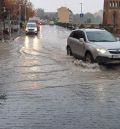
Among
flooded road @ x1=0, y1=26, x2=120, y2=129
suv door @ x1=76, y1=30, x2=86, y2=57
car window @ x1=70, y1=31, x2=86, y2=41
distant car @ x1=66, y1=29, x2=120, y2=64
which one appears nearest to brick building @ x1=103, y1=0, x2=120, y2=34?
car window @ x1=70, y1=31, x2=86, y2=41

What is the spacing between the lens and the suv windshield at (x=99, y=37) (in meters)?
22.7

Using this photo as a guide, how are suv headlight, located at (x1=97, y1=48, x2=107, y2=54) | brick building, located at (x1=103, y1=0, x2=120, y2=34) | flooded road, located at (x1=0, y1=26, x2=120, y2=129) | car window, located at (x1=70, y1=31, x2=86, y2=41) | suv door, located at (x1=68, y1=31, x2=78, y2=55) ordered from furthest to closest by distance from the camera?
brick building, located at (x1=103, y1=0, x2=120, y2=34)
suv door, located at (x1=68, y1=31, x2=78, y2=55)
car window, located at (x1=70, y1=31, x2=86, y2=41)
suv headlight, located at (x1=97, y1=48, x2=107, y2=54)
flooded road, located at (x1=0, y1=26, x2=120, y2=129)

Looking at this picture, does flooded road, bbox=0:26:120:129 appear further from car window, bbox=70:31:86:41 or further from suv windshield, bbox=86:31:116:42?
car window, bbox=70:31:86:41

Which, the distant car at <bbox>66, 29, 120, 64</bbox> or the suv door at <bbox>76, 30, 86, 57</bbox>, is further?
the suv door at <bbox>76, 30, 86, 57</bbox>

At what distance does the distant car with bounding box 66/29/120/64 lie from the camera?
2088 cm

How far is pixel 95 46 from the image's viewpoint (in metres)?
21.4

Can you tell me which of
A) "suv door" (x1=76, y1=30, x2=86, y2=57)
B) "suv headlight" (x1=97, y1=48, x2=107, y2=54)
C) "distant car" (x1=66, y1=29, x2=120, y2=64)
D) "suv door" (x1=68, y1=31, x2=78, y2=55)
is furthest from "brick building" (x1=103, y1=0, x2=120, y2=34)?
"suv headlight" (x1=97, y1=48, x2=107, y2=54)

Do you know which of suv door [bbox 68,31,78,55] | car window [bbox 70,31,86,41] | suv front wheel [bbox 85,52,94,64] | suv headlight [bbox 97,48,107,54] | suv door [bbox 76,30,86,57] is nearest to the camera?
suv headlight [bbox 97,48,107,54]

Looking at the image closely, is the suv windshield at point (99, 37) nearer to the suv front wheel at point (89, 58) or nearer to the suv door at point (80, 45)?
the suv door at point (80, 45)

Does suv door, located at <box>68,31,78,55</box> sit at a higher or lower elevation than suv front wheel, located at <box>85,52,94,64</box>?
higher

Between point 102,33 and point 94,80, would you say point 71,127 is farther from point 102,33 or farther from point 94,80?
point 102,33

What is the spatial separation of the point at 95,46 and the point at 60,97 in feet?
28.8

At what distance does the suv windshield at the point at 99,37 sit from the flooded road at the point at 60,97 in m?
2.02

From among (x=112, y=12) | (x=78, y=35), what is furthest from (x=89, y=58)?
(x=112, y=12)
